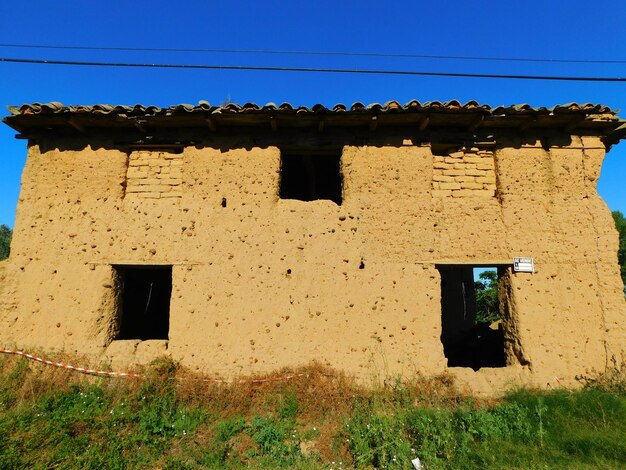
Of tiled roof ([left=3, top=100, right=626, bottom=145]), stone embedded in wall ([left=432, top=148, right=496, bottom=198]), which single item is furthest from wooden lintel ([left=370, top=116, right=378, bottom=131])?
stone embedded in wall ([left=432, top=148, right=496, bottom=198])

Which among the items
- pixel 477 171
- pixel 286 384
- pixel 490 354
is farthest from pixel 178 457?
pixel 490 354

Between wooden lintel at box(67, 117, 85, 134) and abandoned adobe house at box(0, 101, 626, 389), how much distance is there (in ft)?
0.17

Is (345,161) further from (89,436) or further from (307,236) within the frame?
(89,436)

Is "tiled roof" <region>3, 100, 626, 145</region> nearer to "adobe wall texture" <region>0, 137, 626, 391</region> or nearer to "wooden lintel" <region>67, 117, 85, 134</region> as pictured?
"wooden lintel" <region>67, 117, 85, 134</region>

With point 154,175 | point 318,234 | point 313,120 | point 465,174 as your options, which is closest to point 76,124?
point 154,175

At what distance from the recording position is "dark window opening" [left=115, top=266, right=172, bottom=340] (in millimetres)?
7926

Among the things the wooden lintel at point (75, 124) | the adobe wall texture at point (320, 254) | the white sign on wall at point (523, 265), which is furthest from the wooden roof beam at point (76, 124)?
the white sign on wall at point (523, 265)

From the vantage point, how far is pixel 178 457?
3.90 metres

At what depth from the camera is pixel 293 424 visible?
4.58 meters

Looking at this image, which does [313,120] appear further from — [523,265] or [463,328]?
[463,328]

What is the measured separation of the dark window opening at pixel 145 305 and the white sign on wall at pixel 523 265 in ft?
22.7

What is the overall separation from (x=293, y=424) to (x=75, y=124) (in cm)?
571

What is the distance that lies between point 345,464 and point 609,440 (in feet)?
9.47

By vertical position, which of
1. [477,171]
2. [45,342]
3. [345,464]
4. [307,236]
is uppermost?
[477,171]
